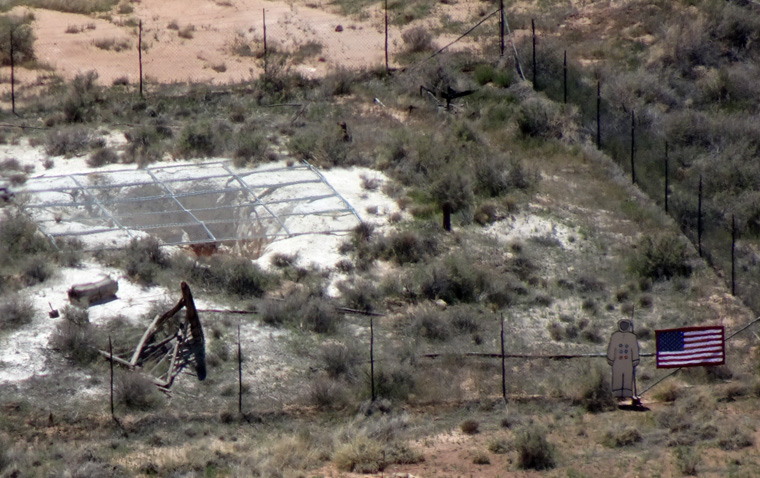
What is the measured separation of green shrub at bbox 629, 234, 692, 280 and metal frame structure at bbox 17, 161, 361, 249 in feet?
20.4

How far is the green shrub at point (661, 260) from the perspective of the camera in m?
25.8

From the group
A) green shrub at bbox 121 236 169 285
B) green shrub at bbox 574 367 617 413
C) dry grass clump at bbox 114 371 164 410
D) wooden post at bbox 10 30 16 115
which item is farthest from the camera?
wooden post at bbox 10 30 16 115

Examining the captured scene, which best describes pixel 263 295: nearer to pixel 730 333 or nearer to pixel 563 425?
pixel 563 425

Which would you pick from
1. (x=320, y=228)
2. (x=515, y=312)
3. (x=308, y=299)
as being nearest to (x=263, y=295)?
(x=308, y=299)

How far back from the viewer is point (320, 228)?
27.2 meters

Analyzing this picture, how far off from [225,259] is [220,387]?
15.0 ft

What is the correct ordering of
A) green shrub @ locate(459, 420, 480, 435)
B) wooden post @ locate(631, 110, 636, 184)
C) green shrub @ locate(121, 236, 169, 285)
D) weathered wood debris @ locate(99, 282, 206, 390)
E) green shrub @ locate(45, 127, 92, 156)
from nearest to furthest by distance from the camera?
green shrub @ locate(459, 420, 480, 435)
weathered wood debris @ locate(99, 282, 206, 390)
green shrub @ locate(121, 236, 169, 285)
wooden post @ locate(631, 110, 636, 184)
green shrub @ locate(45, 127, 92, 156)

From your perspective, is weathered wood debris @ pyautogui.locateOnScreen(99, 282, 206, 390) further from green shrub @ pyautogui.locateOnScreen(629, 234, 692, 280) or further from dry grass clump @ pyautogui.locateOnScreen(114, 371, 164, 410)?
green shrub @ pyautogui.locateOnScreen(629, 234, 692, 280)

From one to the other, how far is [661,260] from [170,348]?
34.6 feet

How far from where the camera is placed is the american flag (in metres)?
21.0

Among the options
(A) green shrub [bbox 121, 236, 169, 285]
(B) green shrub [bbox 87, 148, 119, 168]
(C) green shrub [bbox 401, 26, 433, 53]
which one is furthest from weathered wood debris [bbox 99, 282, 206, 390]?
(C) green shrub [bbox 401, 26, 433, 53]

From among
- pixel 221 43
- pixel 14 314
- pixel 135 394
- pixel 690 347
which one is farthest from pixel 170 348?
pixel 221 43

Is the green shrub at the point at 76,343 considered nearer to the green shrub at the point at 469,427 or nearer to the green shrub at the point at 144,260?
the green shrub at the point at 144,260

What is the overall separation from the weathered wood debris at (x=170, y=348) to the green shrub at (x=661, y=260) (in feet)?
31.2
